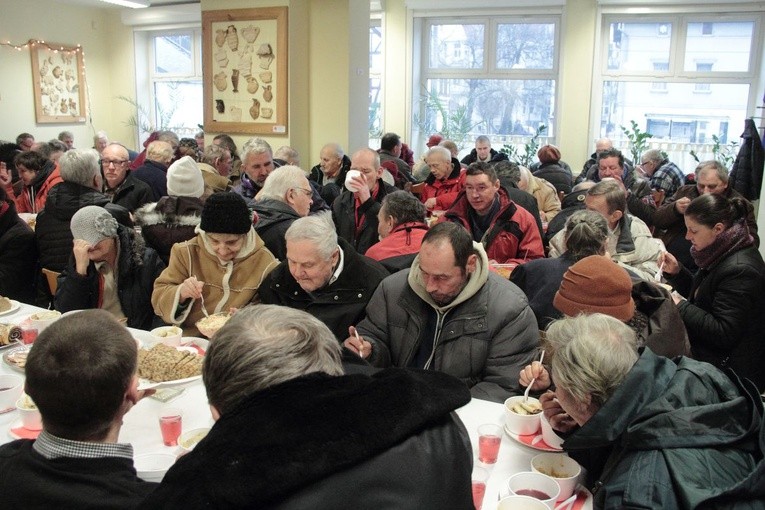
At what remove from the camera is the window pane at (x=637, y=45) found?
32.2 feet

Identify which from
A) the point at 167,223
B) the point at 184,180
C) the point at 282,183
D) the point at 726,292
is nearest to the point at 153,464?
the point at 167,223

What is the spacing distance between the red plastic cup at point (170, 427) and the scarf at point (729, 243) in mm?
2786

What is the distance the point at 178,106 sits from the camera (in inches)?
474

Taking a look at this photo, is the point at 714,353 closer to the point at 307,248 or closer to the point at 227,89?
the point at 307,248

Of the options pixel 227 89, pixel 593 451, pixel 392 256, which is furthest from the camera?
pixel 227 89

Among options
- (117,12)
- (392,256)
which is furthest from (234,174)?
(117,12)

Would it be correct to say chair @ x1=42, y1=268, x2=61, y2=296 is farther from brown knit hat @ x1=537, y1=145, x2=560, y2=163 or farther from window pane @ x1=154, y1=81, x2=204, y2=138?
window pane @ x1=154, y1=81, x2=204, y2=138

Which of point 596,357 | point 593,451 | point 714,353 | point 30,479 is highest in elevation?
point 596,357

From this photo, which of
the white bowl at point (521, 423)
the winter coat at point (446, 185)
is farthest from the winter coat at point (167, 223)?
the winter coat at point (446, 185)

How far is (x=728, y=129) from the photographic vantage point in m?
9.87

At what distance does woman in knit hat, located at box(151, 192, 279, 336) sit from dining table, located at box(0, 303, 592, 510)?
726 mm

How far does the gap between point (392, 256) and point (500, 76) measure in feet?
26.6

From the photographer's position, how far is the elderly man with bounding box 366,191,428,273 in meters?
3.50

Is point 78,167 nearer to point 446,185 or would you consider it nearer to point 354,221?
point 354,221
